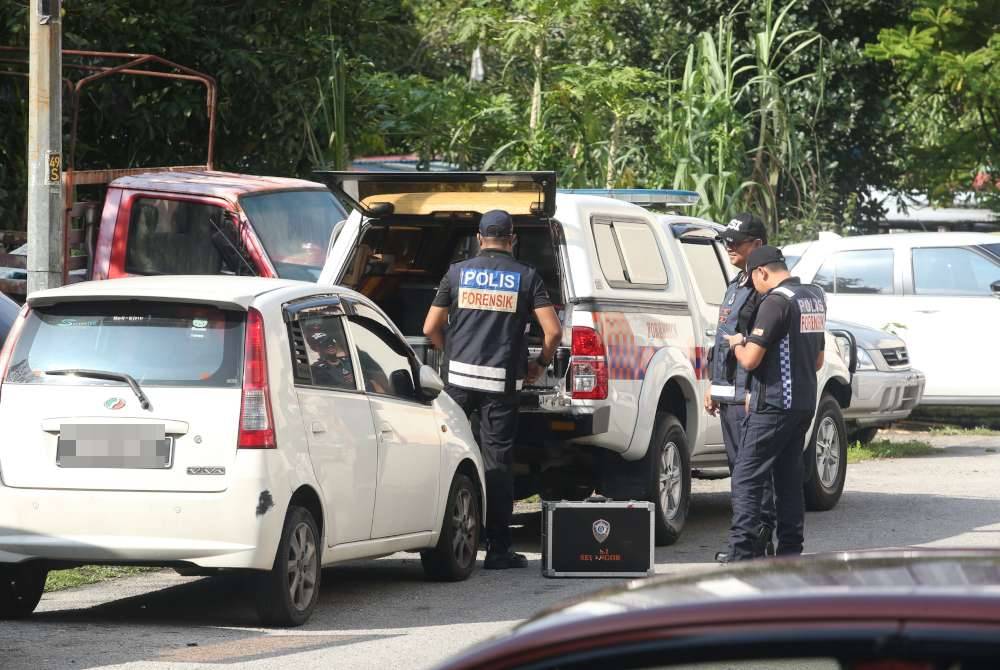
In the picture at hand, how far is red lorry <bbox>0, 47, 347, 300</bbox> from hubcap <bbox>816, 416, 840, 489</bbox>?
3.94 meters

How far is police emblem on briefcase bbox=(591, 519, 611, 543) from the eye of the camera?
8883 millimetres

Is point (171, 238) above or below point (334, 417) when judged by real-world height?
above

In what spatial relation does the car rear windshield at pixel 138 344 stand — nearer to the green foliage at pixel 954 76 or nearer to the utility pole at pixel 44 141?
the utility pole at pixel 44 141

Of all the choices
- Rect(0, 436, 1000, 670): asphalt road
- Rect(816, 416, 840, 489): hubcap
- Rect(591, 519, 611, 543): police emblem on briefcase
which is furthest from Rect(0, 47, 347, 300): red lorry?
Rect(591, 519, 611, 543): police emblem on briefcase

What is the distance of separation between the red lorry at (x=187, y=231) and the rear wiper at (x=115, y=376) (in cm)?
508

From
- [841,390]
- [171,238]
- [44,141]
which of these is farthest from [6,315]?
[841,390]

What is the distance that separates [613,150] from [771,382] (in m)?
11.4

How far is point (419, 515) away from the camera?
8.50 metres

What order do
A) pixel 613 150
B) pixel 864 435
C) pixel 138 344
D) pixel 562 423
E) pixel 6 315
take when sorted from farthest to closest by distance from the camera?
1. pixel 613 150
2. pixel 864 435
3. pixel 6 315
4. pixel 562 423
5. pixel 138 344

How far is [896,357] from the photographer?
14922 mm

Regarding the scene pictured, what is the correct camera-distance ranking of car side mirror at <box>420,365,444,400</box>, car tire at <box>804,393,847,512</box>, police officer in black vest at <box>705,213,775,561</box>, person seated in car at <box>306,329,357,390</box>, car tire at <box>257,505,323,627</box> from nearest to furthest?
car tire at <box>257,505,323,627</box> < person seated in car at <box>306,329,357,390</box> < police officer in black vest at <box>705,213,775,561</box> < car side mirror at <box>420,365,444,400</box> < car tire at <box>804,393,847,512</box>

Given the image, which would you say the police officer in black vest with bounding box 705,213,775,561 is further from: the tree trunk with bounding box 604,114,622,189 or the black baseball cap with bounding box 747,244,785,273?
the tree trunk with bounding box 604,114,622,189

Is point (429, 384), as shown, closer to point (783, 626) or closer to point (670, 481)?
point (670, 481)

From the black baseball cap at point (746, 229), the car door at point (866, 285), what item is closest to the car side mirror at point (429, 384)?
the black baseball cap at point (746, 229)
